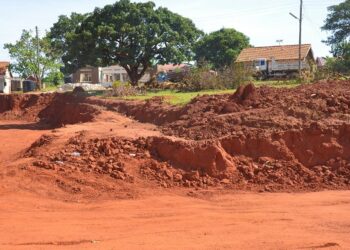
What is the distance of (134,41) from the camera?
102 feet

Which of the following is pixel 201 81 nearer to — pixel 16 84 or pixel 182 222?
pixel 182 222

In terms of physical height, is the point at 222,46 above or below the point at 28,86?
above

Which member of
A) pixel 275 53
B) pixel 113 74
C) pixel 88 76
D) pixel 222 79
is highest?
pixel 275 53

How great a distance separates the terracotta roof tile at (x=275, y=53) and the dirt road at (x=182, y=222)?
38.5 metres

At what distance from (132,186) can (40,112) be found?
23.0m

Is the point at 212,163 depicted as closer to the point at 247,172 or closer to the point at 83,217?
the point at 247,172

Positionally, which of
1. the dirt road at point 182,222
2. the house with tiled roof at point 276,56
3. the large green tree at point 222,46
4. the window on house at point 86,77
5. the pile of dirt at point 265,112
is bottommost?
the dirt road at point 182,222

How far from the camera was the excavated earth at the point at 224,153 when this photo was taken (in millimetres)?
10711

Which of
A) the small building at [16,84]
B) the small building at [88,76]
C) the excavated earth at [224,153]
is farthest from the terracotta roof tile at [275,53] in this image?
the excavated earth at [224,153]

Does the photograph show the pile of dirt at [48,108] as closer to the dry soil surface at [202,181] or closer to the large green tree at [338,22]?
the dry soil surface at [202,181]

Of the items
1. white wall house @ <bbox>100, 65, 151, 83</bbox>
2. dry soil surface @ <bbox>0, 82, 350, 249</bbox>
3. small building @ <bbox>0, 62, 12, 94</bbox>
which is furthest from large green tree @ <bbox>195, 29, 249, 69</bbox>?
dry soil surface @ <bbox>0, 82, 350, 249</bbox>

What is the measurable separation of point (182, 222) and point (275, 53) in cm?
4224

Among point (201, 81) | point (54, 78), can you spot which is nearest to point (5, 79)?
point (54, 78)

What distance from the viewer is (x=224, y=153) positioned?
11414mm
